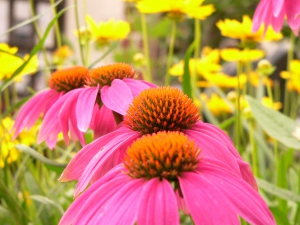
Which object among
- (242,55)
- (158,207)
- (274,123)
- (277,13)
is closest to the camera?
(158,207)

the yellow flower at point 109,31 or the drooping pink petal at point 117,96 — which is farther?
the yellow flower at point 109,31

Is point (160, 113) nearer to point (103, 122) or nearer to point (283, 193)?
point (103, 122)

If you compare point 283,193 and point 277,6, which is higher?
point 277,6

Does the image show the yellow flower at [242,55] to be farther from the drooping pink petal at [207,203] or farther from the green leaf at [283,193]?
the drooping pink petal at [207,203]

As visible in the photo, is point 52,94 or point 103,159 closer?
point 103,159

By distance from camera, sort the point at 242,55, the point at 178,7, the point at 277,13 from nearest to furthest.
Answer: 1. the point at 277,13
2. the point at 178,7
3. the point at 242,55

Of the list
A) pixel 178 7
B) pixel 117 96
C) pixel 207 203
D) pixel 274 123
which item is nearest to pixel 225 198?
pixel 207 203

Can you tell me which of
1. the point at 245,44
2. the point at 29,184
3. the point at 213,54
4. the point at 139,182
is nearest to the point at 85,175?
the point at 139,182

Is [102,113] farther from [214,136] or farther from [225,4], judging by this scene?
[225,4]

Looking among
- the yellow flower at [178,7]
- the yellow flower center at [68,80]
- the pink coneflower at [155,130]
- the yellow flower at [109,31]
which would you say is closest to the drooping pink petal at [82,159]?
the pink coneflower at [155,130]

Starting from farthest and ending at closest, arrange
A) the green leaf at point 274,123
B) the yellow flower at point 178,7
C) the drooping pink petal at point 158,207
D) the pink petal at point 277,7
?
the yellow flower at point 178,7 < the green leaf at point 274,123 < the pink petal at point 277,7 < the drooping pink petal at point 158,207
